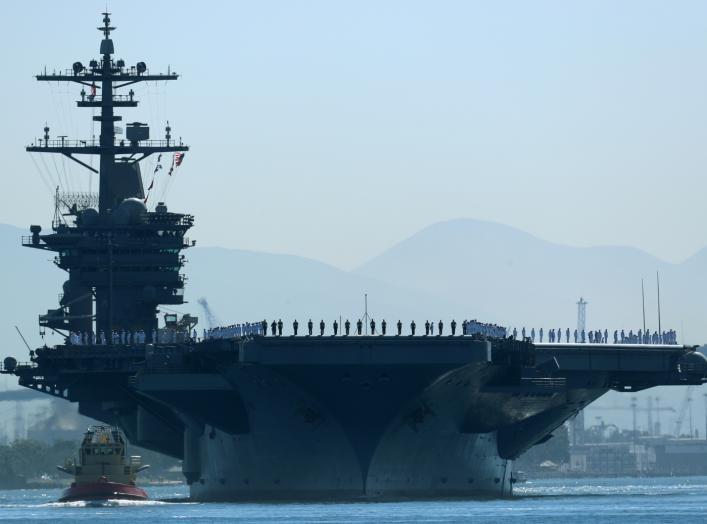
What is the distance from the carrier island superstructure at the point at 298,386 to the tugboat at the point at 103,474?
2.47 metres

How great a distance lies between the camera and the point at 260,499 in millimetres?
81125

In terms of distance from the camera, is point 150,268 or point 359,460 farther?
point 150,268

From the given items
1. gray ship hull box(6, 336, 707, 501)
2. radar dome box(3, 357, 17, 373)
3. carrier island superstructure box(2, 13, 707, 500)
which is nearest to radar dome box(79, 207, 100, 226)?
carrier island superstructure box(2, 13, 707, 500)

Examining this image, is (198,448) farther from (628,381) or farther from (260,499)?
(628,381)

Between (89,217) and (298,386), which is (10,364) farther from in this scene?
(298,386)

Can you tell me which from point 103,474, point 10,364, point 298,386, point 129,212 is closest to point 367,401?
point 298,386

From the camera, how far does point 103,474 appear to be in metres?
88.6

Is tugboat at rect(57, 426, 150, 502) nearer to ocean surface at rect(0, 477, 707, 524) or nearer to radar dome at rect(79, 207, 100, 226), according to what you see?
ocean surface at rect(0, 477, 707, 524)

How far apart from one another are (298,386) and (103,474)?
51.5 feet

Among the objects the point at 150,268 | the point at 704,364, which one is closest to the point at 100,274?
the point at 150,268

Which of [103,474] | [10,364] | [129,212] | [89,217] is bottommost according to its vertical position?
[103,474]

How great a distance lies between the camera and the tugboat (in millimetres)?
87375

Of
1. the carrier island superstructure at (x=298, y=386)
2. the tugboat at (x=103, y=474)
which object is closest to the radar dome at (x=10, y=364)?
the carrier island superstructure at (x=298, y=386)

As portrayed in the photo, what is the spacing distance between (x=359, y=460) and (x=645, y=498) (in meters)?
20.3
